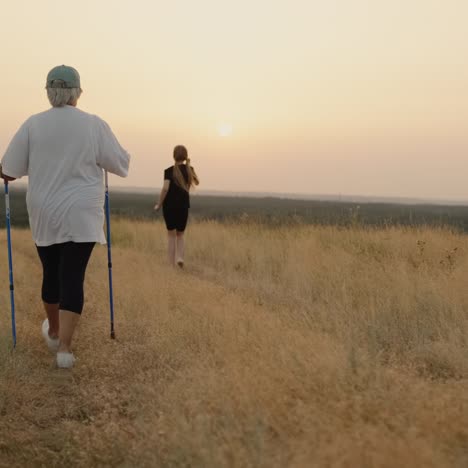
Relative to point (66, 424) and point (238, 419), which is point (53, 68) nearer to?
point (66, 424)

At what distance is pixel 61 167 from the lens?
4512 millimetres

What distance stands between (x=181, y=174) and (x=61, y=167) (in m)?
5.90

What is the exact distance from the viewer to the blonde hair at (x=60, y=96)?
4.55 metres

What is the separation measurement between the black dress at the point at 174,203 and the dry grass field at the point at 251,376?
212 centimetres

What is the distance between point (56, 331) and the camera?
5020 millimetres

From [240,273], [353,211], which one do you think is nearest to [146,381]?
[240,273]

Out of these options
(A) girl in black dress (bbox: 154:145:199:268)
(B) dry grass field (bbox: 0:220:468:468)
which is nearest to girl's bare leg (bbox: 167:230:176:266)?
(A) girl in black dress (bbox: 154:145:199:268)

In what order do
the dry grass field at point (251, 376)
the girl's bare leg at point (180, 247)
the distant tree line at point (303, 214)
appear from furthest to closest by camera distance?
1. the distant tree line at point (303, 214)
2. the girl's bare leg at point (180, 247)
3. the dry grass field at point (251, 376)

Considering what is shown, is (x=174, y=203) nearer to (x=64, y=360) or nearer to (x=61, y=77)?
(x=61, y=77)

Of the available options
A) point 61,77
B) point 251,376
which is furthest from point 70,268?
point 251,376

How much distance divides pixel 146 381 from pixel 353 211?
1010 cm

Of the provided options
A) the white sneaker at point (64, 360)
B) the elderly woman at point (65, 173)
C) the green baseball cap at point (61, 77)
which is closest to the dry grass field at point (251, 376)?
the white sneaker at point (64, 360)

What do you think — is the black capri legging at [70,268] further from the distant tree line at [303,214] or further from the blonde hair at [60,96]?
the distant tree line at [303,214]

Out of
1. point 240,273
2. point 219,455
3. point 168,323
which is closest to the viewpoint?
point 219,455
